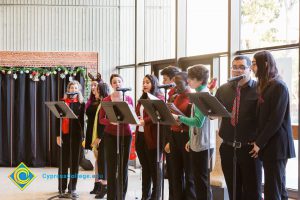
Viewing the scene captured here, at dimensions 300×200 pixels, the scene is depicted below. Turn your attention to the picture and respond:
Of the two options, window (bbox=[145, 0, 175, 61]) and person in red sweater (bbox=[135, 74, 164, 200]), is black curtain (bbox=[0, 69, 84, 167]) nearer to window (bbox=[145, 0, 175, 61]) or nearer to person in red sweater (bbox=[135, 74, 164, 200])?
window (bbox=[145, 0, 175, 61])

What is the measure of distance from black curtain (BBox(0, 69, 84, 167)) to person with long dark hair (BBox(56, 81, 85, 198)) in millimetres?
3419

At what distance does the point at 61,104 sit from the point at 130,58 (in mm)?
4918

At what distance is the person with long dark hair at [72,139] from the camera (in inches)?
282

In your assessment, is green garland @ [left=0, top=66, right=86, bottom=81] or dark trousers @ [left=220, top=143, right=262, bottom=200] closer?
dark trousers @ [left=220, top=143, right=262, bottom=200]

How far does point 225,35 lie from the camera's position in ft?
26.0

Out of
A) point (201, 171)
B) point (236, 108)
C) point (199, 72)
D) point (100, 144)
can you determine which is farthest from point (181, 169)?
point (100, 144)

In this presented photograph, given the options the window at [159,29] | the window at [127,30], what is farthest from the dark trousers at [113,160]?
the window at [127,30]

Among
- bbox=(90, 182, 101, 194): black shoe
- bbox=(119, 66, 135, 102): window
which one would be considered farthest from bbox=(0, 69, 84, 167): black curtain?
bbox=(90, 182, 101, 194): black shoe

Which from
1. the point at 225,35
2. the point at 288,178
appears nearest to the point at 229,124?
the point at 288,178

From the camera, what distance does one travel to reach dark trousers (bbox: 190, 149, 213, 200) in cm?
509

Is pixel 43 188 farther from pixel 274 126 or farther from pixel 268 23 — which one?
pixel 274 126

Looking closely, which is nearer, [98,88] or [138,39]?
[98,88]

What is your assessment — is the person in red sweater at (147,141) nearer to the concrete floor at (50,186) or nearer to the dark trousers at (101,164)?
the concrete floor at (50,186)

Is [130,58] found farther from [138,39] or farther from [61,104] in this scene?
[61,104]
